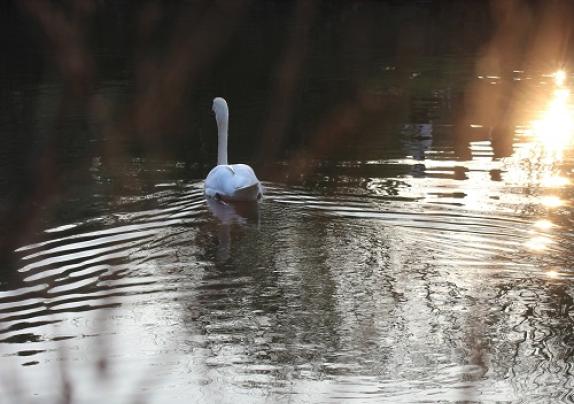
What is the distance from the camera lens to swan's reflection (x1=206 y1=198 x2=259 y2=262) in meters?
9.85

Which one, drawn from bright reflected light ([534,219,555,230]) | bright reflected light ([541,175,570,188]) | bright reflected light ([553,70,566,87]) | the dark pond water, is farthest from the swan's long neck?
bright reflected light ([553,70,566,87])

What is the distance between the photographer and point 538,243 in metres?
9.20

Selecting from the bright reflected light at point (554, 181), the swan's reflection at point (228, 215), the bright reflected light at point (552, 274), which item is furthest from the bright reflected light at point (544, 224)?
the swan's reflection at point (228, 215)

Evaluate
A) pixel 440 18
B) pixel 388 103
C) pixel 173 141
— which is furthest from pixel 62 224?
pixel 440 18

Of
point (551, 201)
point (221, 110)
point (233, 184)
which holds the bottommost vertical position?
point (551, 201)

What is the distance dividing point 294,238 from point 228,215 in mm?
1466

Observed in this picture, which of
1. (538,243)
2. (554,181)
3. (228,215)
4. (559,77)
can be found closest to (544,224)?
(538,243)

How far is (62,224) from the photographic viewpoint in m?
10.2

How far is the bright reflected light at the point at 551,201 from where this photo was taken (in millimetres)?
10656

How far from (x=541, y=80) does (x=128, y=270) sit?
42.8ft

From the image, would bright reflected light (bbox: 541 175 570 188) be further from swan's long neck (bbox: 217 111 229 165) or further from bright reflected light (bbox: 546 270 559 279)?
swan's long neck (bbox: 217 111 229 165)

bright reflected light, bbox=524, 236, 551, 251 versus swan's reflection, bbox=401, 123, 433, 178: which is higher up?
swan's reflection, bbox=401, 123, 433, 178

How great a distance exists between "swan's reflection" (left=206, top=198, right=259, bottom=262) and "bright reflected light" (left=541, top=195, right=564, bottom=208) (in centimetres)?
275

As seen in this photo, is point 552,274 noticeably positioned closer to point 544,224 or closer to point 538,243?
point 538,243
